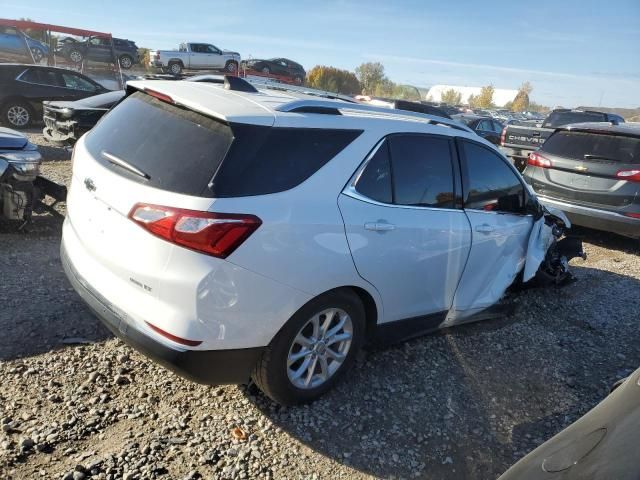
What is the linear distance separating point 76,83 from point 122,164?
12471mm

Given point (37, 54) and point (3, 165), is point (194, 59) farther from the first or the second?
point (3, 165)

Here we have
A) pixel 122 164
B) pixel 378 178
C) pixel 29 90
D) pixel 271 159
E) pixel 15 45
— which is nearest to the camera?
pixel 271 159

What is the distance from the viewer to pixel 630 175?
22.1ft

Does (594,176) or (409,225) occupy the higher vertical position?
(594,176)

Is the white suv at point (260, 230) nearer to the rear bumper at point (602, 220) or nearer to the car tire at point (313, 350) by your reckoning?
the car tire at point (313, 350)

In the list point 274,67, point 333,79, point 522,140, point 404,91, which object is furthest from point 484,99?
point 522,140

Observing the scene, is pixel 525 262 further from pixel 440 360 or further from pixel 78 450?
pixel 78 450

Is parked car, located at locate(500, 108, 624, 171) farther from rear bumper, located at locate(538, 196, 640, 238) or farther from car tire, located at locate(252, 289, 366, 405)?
car tire, located at locate(252, 289, 366, 405)

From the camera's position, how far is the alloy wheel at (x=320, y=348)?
295cm

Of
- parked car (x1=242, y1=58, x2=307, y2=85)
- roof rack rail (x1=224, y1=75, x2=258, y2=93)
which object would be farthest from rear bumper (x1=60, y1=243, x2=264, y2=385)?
parked car (x1=242, y1=58, x2=307, y2=85)

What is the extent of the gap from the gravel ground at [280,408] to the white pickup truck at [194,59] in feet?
89.7

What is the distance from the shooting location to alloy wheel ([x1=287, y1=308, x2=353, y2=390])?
116 inches

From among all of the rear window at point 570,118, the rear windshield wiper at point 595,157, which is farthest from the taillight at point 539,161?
the rear window at point 570,118

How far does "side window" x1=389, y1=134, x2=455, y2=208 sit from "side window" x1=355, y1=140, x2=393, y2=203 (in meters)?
0.06
